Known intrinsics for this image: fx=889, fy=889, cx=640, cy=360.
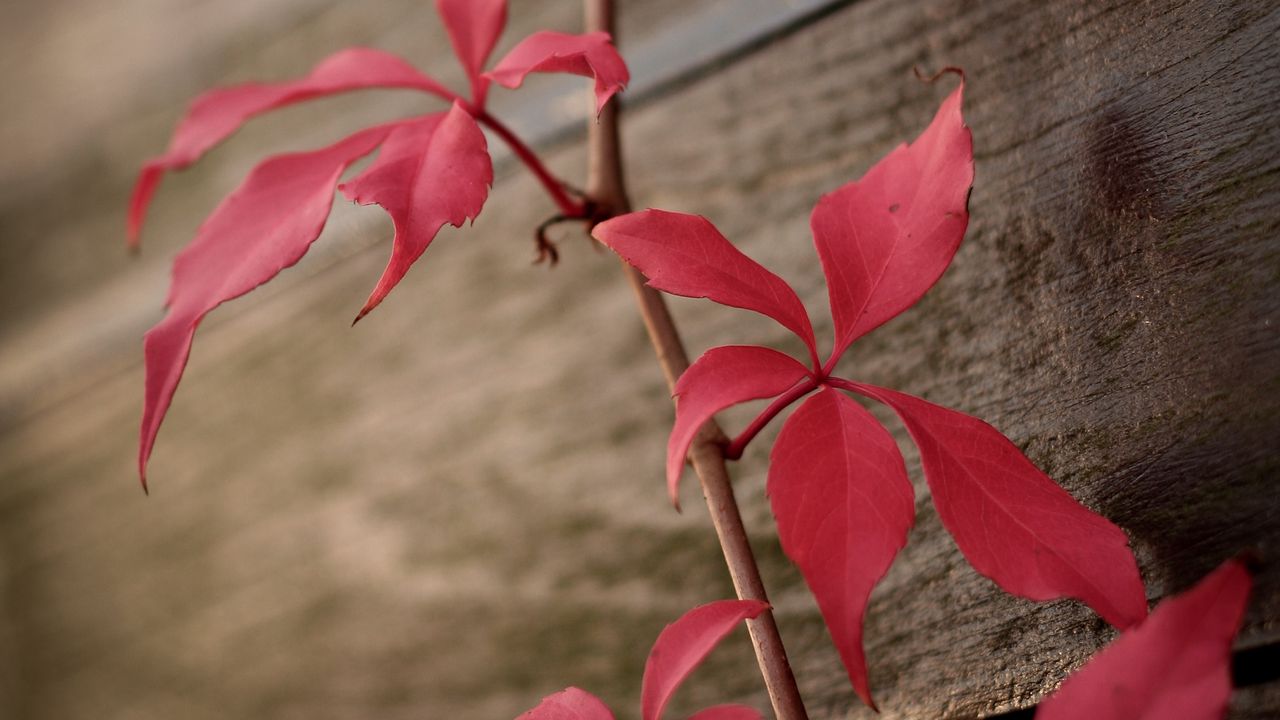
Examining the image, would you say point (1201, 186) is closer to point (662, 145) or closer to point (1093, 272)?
point (1093, 272)

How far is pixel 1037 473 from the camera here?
0.24m

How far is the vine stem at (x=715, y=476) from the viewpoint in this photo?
0.25 m

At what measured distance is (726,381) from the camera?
9.1 inches

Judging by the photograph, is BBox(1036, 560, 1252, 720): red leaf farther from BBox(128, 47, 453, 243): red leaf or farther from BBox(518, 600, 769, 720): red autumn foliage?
Answer: BBox(128, 47, 453, 243): red leaf

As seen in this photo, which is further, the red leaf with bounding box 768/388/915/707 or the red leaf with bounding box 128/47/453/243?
A: the red leaf with bounding box 128/47/453/243

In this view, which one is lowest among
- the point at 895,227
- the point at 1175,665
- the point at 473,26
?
the point at 1175,665

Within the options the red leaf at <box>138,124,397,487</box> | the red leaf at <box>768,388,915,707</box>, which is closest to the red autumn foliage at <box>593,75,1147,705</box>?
the red leaf at <box>768,388,915,707</box>

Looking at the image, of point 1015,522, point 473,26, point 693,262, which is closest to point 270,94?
point 473,26

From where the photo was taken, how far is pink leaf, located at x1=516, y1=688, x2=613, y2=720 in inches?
9.7

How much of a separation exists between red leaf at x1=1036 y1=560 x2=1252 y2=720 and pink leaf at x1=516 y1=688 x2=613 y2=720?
0.39ft

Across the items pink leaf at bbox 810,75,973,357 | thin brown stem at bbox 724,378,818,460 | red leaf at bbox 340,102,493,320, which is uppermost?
red leaf at bbox 340,102,493,320

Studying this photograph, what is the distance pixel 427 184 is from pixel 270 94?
0.14m

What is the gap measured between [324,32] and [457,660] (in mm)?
527

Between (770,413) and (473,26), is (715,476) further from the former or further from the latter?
(473,26)
